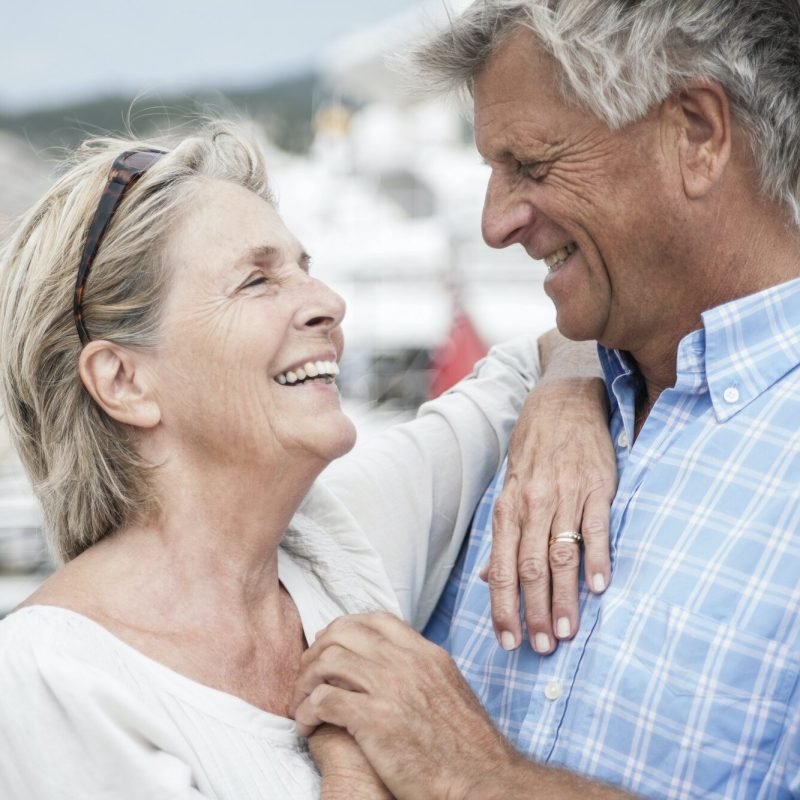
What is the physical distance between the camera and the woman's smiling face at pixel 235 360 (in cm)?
196

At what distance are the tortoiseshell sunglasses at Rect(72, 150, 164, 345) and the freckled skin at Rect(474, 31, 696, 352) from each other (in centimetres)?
67

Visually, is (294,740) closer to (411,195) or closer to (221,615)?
(221,615)

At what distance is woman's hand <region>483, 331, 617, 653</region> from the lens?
75.1 inches

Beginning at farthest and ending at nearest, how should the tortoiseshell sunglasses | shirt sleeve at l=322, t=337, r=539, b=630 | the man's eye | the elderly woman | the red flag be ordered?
the red flag, shirt sleeve at l=322, t=337, r=539, b=630, the man's eye, the tortoiseshell sunglasses, the elderly woman

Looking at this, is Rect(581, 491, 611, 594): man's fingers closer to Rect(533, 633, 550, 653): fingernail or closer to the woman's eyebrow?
Rect(533, 633, 550, 653): fingernail

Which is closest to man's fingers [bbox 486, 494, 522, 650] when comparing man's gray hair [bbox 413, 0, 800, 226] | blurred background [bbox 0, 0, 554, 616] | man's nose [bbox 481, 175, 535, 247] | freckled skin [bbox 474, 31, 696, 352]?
freckled skin [bbox 474, 31, 696, 352]

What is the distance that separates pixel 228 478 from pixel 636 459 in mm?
745

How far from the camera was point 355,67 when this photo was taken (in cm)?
1298

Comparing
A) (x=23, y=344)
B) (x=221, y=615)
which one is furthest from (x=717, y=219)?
(x=23, y=344)

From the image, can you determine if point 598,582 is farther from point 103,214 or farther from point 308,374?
point 103,214

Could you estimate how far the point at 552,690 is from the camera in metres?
1.88

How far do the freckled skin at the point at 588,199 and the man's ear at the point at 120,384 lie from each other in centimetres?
71

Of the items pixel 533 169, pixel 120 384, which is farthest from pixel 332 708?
pixel 533 169

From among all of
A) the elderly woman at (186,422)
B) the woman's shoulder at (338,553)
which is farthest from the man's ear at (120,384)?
the woman's shoulder at (338,553)
